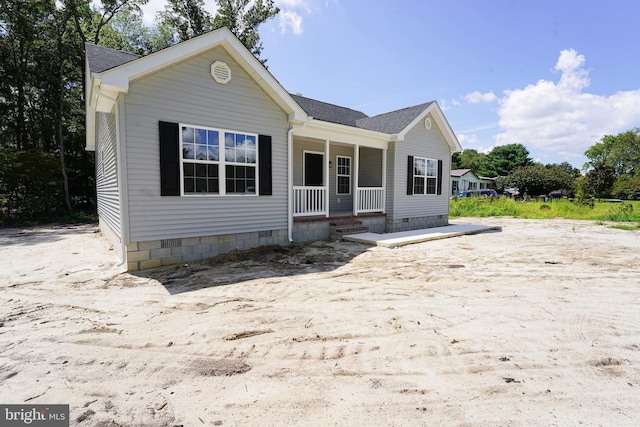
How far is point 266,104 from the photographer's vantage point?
7.64 m

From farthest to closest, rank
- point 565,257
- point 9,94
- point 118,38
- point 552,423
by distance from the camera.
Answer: point 118,38, point 9,94, point 565,257, point 552,423

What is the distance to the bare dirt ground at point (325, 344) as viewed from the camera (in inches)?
86.6

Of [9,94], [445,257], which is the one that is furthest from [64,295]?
[9,94]

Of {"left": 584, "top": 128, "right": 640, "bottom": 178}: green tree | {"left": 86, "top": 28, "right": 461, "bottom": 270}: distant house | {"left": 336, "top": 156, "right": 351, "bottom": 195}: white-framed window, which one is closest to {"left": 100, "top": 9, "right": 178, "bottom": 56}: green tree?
{"left": 86, "top": 28, "right": 461, "bottom": 270}: distant house

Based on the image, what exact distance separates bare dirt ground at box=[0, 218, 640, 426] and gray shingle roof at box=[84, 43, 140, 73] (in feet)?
13.1

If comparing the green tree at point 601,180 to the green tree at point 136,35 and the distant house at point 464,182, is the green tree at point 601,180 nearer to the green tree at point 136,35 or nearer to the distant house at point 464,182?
the distant house at point 464,182

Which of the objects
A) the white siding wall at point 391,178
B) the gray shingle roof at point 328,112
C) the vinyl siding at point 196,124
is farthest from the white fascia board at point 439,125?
the vinyl siding at point 196,124

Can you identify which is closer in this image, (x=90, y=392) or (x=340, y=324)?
(x=90, y=392)

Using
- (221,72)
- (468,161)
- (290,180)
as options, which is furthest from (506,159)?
(221,72)

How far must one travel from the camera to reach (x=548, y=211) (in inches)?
729

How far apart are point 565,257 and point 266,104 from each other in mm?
7910

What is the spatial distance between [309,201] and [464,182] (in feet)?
122

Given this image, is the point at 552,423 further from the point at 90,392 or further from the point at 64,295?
the point at 64,295

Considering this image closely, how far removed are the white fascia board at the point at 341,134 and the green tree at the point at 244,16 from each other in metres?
16.5
